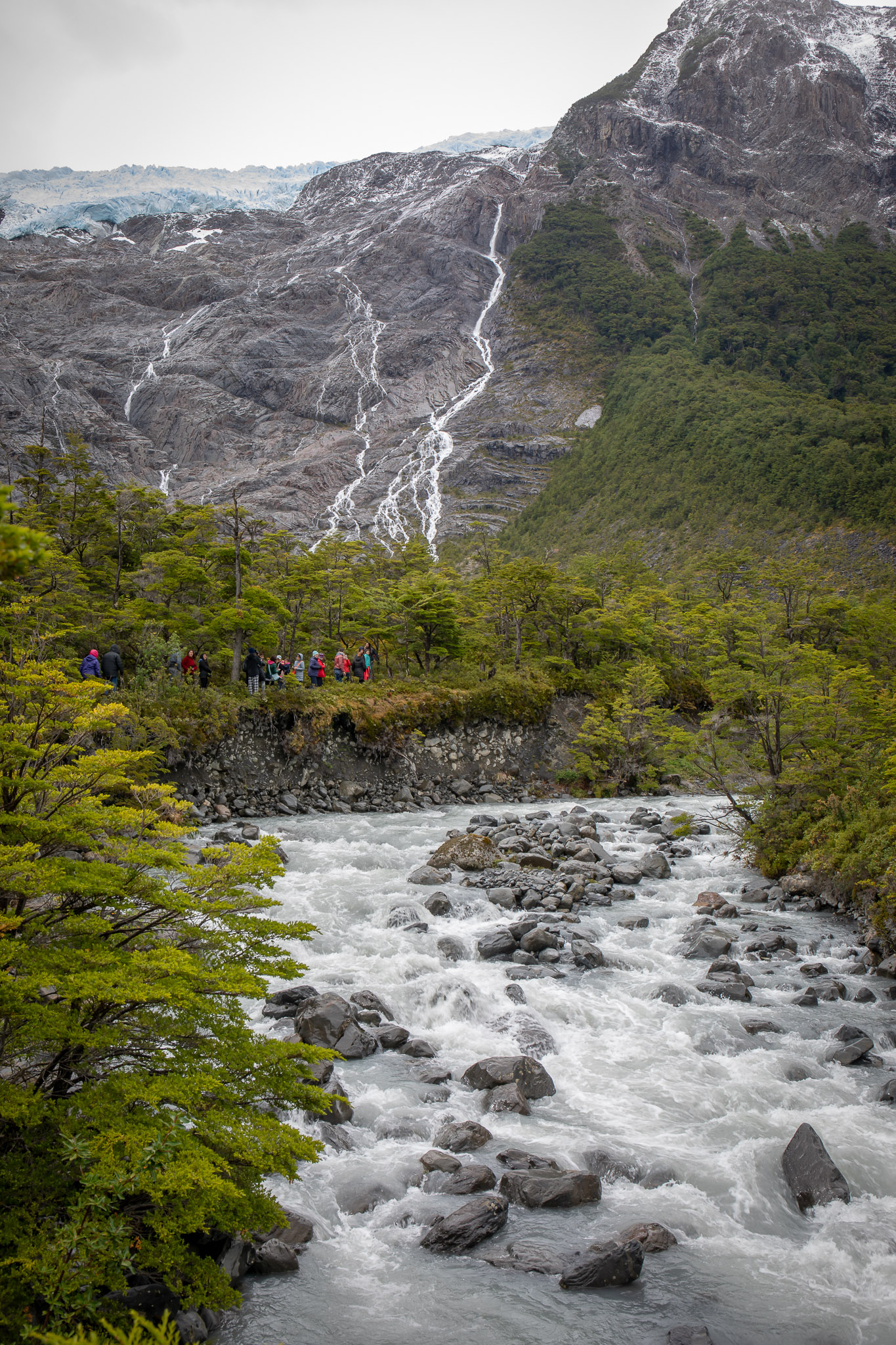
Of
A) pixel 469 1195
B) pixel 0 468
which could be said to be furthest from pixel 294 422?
pixel 469 1195

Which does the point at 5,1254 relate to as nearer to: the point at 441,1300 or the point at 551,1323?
the point at 441,1300

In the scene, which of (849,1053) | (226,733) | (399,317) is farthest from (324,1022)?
(399,317)

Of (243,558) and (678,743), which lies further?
(243,558)

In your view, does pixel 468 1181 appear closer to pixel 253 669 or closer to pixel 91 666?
pixel 91 666

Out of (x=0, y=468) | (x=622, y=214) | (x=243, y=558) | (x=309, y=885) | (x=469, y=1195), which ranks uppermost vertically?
(x=622, y=214)

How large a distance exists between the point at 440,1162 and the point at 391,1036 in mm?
2503

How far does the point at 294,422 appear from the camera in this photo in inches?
5522

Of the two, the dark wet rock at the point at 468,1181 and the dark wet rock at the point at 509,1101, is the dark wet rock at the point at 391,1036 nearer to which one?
the dark wet rock at the point at 509,1101

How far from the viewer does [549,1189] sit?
7023 mm

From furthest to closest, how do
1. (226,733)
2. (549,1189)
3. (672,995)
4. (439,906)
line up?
(226,733), (439,906), (672,995), (549,1189)

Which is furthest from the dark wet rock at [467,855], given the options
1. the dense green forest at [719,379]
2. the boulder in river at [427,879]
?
the dense green forest at [719,379]

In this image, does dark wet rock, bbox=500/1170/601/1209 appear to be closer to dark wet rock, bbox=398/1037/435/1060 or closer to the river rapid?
the river rapid

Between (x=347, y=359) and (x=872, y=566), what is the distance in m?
117

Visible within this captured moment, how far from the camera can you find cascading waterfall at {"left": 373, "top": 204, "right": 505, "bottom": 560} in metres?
109
